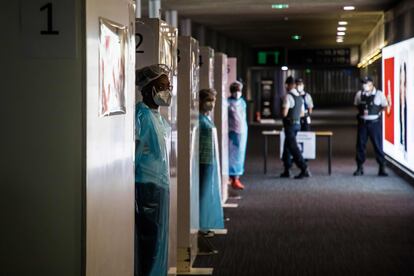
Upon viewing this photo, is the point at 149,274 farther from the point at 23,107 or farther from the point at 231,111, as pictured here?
the point at 231,111

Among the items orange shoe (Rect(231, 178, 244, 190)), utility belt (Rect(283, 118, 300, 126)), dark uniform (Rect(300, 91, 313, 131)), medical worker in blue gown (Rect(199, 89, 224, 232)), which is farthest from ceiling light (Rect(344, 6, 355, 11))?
medical worker in blue gown (Rect(199, 89, 224, 232))

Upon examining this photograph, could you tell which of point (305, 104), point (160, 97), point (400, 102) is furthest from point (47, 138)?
point (400, 102)

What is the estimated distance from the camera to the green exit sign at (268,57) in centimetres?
3281

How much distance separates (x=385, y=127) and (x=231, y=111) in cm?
475

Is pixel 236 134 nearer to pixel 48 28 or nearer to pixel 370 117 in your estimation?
pixel 370 117

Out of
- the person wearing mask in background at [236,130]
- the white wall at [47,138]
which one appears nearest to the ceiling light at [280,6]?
the person wearing mask in background at [236,130]

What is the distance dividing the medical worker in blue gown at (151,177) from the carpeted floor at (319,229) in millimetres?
1593

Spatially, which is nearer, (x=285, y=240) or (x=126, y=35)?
(x=126, y=35)

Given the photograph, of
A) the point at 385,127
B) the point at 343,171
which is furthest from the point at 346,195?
the point at 385,127

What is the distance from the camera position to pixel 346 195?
10.6 m

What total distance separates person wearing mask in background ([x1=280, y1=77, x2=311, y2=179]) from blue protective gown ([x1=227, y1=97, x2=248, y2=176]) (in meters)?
1.32

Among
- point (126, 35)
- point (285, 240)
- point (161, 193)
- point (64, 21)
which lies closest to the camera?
point (64, 21)

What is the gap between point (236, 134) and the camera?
11.1 metres

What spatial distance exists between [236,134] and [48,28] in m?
8.08
